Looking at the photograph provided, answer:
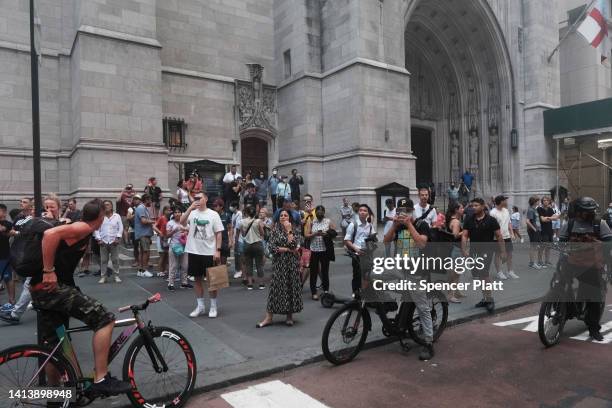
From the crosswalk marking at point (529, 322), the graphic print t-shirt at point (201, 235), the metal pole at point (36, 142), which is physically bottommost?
the crosswalk marking at point (529, 322)

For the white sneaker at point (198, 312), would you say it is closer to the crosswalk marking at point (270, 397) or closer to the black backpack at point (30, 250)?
the crosswalk marking at point (270, 397)

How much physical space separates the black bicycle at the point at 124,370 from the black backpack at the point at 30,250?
1.81ft

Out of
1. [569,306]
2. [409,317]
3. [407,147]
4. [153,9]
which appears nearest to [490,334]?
[569,306]

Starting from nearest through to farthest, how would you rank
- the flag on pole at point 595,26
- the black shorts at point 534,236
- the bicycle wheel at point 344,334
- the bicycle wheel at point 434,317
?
the bicycle wheel at point 344,334 → the bicycle wheel at point 434,317 → the black shorts at point 534,236 → the flag on pole at point 595,26

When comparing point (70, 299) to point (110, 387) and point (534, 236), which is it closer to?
point (110, 387)

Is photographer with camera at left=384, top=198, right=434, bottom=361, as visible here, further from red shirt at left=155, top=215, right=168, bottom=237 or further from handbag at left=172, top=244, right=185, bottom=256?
red shirt at left=155, top=215, right=168, bottom=237

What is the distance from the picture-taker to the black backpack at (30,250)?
11.3ft

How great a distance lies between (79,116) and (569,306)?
1443 cm

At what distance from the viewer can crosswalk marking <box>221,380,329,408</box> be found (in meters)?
4.08

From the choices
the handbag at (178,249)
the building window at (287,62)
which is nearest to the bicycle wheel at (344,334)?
the handbag at (178,249)

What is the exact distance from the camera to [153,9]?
50.4ft

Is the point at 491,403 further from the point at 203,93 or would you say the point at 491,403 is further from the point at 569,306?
the point at 203,93

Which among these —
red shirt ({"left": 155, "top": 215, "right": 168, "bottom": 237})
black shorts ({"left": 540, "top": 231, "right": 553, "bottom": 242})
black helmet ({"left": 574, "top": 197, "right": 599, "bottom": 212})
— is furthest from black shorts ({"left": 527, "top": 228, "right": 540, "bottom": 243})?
red shirt ({"left": 155, "top": 215, "right": 168, "bottom": 237})

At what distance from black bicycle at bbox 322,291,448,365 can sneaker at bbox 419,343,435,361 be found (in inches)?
2.9
